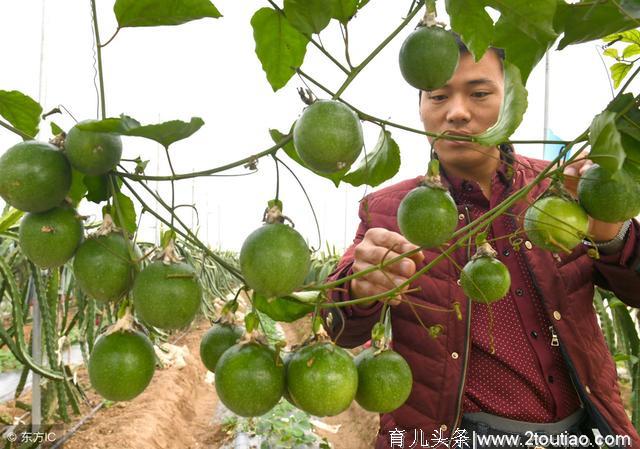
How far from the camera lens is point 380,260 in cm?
105

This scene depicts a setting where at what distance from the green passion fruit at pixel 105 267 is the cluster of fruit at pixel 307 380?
0.18 m

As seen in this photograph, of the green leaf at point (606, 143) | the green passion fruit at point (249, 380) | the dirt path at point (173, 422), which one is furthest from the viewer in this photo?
the dirt path at point (173, 422)

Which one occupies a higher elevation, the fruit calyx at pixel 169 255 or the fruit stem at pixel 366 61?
the fruit stem at pixel 366 61

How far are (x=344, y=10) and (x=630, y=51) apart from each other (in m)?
1.11

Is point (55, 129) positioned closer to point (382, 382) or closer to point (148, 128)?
point (148, 128)

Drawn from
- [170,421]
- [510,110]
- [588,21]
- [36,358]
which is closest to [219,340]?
[510,110]

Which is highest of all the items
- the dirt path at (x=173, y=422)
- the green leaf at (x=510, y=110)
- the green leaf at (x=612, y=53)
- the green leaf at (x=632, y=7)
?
the green leaf at (x=612, y=53)

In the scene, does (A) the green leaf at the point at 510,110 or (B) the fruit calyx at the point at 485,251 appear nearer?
(A) the green leaf at the point at 510,110

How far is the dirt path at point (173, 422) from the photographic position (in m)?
3.77

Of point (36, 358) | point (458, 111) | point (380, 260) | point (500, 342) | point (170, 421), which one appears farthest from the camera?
point (170, 421)

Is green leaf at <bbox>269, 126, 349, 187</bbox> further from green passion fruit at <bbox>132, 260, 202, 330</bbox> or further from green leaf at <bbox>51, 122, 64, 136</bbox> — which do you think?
green leaf at <bbox>51, 122, 64, 136</bbox>

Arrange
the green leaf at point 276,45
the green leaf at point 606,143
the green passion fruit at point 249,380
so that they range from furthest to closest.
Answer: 1. the green leaf at point 276,45
2. the green passion fruit at point 249,380
3. the green leaf at point 606,143

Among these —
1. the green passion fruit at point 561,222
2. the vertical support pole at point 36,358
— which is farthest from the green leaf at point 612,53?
the vertical support pole at point 36,358

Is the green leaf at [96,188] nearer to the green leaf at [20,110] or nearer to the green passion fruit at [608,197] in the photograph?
the green leaf at [20,110]
